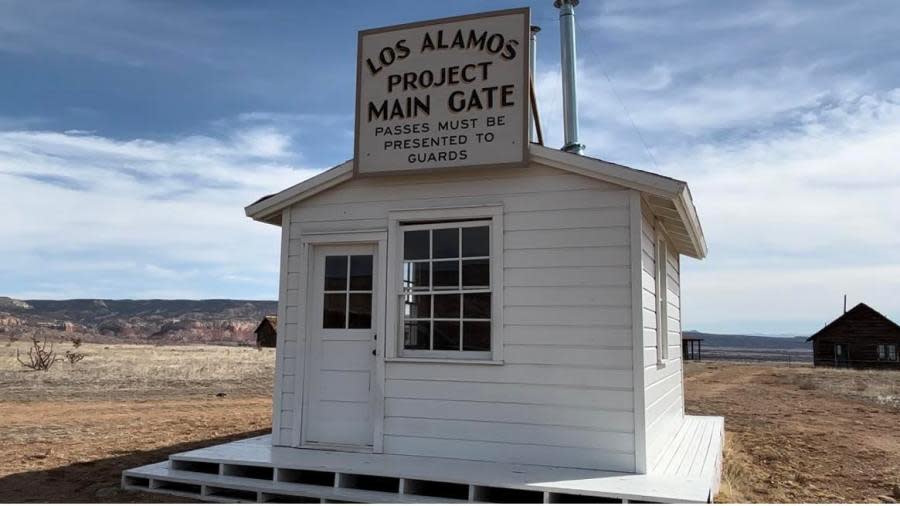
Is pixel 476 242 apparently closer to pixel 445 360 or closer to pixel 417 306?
pixel 417 306

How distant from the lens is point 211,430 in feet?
34.5

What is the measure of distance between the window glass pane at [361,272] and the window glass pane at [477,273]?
110cm

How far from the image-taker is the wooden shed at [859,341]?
39562 mm

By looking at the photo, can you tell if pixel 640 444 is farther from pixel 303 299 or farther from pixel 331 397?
pixel 303 299

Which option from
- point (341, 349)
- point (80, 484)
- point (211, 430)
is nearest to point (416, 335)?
point (341, 349)

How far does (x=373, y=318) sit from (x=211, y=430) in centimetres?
522

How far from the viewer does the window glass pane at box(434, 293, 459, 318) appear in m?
6.45

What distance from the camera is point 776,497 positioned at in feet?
21.9

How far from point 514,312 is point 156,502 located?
A: 358cm

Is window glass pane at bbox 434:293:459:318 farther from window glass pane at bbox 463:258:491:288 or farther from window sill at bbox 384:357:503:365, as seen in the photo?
window sill at bbox 384:357:503:365

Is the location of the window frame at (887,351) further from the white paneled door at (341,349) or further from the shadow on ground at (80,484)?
the shadow on ground at (80,484)

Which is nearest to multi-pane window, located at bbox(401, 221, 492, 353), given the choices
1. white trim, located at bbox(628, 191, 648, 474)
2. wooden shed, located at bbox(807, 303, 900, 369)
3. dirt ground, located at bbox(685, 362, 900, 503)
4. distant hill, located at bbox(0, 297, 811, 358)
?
white trim, located at bbox(628, 191, 648, 474)

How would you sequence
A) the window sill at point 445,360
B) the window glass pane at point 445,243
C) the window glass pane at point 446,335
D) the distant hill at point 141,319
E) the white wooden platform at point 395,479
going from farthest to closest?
the distant hill at point 141,319 → the window glass pane at point 445,243 → the window glass pane at point 446,335 → the window sill at point 445,360 → the white wooden platform at point 395,479

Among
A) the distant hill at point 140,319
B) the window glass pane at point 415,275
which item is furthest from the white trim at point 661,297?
the distant hill at point 140,319
